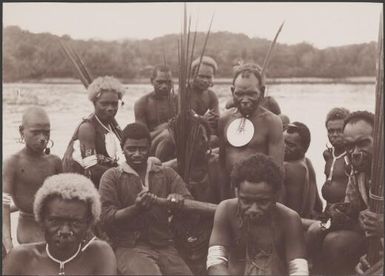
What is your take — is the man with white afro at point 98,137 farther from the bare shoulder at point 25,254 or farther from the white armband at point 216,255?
the white armband at point 216,255

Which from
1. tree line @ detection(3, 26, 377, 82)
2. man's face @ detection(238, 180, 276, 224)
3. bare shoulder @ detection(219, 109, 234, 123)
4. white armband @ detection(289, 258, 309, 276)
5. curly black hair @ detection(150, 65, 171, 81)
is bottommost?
white armband @ detection(289, 258, 309, 276)

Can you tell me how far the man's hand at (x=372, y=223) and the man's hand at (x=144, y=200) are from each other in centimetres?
91

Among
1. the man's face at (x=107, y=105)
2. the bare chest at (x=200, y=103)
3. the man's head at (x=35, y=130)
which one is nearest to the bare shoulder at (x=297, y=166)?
the bare chest at (x=200, y=103)

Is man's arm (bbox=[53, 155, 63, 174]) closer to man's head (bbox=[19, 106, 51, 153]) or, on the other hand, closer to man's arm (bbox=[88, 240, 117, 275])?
man's head (bbox=[19, 106, 51, 153])

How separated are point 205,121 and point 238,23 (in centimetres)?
47

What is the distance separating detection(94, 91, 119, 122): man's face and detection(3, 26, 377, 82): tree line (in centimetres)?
11

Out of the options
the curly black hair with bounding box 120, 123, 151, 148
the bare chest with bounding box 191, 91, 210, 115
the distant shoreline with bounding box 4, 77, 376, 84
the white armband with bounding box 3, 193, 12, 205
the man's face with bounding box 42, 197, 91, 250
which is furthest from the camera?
the bare chest with bounding box 191, 91, 210, 115

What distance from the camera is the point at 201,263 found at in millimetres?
2537

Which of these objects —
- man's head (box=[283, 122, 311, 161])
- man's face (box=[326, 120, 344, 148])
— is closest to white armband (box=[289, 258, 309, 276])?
man's head (box=[283, 122, 311, 161])

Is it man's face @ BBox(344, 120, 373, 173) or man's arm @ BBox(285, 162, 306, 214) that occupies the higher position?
man's face @ BBox(344, 120, 373, 173)

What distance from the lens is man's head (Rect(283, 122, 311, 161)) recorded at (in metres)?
2.67

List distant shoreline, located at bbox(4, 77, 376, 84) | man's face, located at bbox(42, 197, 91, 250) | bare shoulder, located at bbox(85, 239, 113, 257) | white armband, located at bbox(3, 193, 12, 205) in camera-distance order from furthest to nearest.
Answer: distant shoreline, located at bbox(4, 77, 376, 84) → white armband, located at bbox(3, 193, 12, 205) → bare shoulder, located at bbox(85, 239, 113, 257) → man's face, located at bbox(42, 197, 91, 250)

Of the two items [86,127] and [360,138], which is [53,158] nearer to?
[86,127]

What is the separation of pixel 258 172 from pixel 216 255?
0.41 meters
